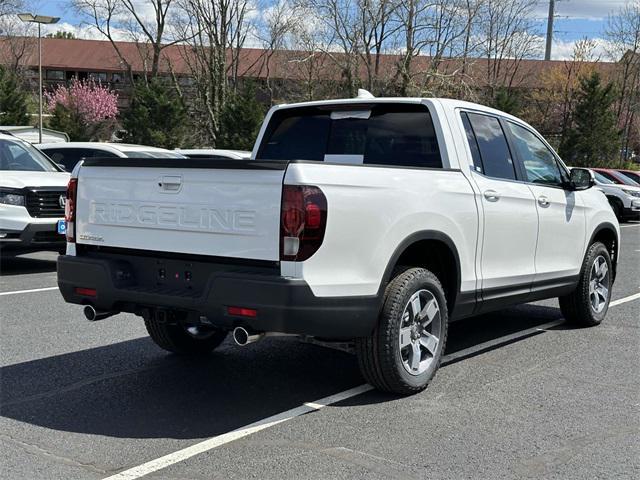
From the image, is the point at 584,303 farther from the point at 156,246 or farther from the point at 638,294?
the point at 156,246

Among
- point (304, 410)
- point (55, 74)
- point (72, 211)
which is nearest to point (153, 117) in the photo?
point (72, 211)

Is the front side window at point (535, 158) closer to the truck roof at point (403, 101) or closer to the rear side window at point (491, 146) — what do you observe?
the rear side window at point (491, 146)

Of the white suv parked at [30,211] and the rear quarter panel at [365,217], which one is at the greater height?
the rear quarter panel at [365,217]

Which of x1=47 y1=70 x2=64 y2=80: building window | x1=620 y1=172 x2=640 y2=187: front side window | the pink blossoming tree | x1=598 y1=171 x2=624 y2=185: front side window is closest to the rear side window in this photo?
x1=598 y1=171 x2=624 y2=185: front side window

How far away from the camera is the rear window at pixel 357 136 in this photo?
18.9 ft

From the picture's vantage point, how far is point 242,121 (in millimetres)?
36406

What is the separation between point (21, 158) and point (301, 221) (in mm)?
8482

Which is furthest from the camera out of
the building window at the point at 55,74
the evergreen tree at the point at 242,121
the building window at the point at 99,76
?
the building window at the point at 55,74

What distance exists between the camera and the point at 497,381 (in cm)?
554

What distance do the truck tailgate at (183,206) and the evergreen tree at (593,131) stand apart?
4074 centimetres

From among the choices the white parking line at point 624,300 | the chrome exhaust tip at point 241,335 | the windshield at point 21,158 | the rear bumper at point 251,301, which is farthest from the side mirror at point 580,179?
the windshield at point 21,158

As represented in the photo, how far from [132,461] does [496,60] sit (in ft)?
186

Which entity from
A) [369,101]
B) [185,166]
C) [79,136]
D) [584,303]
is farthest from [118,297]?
[79,136]

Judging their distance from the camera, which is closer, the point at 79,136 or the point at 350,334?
the point at 350,334
